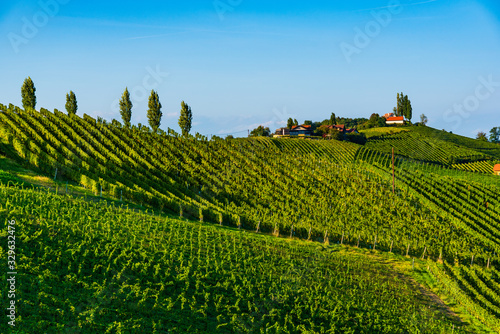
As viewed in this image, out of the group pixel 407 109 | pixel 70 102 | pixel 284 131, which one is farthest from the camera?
pixel 407 109

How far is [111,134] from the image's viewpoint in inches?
2082

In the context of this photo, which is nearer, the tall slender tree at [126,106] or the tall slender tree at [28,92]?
the tall slender tree at [28,92]

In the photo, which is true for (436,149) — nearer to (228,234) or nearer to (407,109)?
(407,109)

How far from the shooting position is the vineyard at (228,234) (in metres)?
16.5

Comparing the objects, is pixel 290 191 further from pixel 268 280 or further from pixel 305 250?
pixel 268 280

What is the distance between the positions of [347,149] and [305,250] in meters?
65.8

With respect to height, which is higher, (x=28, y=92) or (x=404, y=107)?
(x=404, y=107)

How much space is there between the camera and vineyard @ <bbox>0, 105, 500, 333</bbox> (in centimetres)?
1648

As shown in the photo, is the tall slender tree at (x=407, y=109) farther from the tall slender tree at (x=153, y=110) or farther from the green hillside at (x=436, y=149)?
the tall slender tree at (x=153, y=110)

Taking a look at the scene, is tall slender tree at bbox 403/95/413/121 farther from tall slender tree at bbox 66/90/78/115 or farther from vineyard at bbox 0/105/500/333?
tall slender tree at bbox 66/90/78/115

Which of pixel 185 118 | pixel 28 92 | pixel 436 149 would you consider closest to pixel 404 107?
pixel 436 149

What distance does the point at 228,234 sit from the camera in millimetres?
29625

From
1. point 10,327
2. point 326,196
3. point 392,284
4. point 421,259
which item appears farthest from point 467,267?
point 10,327

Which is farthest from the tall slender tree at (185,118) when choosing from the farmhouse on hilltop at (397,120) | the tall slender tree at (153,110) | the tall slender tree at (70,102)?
the farmhouse on hilltop at (397,120)
